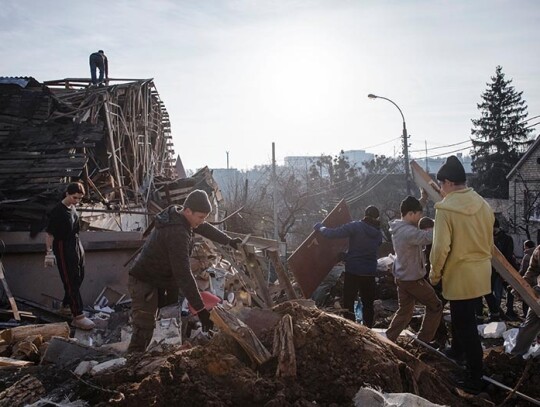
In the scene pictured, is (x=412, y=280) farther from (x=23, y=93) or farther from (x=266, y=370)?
(x=23, y=93)

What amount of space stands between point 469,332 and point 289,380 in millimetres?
2056

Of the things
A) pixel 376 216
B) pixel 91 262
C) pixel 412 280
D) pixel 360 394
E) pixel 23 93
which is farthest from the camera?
pixel 23 93

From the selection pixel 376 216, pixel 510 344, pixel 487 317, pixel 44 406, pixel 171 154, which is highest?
pixel 171 154

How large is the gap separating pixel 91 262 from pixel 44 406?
6353mm

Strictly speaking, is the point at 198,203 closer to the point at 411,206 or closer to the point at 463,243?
the point at 463,243

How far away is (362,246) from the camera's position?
272 inches

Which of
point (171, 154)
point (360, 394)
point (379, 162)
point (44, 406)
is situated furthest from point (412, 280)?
point (379, 162)

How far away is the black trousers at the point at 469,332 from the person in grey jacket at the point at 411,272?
970 mm

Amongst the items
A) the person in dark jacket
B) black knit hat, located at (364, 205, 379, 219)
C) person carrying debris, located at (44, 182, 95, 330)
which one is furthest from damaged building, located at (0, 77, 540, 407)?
black knit hat, located at (364, 205, 379, 219)

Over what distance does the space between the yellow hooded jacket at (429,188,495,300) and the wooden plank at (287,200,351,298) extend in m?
3.41

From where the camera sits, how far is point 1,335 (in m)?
6.00

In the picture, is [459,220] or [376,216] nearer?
[459,220]

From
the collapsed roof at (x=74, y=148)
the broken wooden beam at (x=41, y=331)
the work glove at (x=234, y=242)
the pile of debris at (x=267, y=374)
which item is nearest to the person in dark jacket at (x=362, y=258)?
the work glove at (x=234, y=242)

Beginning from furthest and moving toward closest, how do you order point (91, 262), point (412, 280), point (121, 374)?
point (91, 262) < point (412, 280) < point (121, 374)
